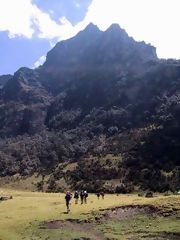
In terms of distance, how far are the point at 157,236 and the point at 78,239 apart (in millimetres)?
7366

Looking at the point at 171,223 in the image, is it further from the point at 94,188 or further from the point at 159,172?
the point at 159,172

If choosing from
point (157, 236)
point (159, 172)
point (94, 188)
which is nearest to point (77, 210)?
point (157, 236)

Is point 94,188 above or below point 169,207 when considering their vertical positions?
above

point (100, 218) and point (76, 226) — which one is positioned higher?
point (100, 218)

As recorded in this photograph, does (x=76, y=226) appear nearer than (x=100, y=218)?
Yes

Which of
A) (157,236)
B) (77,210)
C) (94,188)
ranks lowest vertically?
(157,236)

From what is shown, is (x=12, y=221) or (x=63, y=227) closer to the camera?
(x=63, y=227)

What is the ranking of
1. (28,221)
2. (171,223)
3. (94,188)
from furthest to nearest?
(94,188) < (28,221) < (171,223)

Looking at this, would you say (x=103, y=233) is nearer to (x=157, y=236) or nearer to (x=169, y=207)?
(x=157, y=236)

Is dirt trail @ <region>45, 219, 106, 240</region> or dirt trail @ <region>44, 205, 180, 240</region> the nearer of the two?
dirt trail @ <region>45, 219, 106, 240</region>

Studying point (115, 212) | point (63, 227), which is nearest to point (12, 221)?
point (63, 227)

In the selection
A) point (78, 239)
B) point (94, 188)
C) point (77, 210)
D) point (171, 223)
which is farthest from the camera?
point (94, 188)

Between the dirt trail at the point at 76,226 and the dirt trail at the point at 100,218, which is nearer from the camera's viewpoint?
the dirt trail at the point at 76,226

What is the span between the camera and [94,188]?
17438 centimetres
